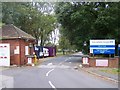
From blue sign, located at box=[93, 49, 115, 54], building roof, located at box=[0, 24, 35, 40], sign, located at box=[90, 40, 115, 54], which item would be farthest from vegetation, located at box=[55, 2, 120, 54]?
building roof, located at box=[0, 24, 35, 40]

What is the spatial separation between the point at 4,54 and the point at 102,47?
11.7 meters

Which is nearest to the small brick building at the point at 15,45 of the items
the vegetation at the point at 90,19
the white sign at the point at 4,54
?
the white sign at the point at 4,54

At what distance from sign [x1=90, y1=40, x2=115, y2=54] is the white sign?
1005 cm

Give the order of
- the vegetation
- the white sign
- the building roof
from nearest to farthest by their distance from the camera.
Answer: the white sign → the building roof → the vegetation

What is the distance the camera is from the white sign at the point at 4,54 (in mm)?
39688

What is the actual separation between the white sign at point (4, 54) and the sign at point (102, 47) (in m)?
10.1

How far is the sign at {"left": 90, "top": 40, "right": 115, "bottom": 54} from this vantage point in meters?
38.0

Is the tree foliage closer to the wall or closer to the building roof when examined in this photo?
the building roof

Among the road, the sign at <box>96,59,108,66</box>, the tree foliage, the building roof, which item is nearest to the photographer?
the road

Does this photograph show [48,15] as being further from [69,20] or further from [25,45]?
[25,45]

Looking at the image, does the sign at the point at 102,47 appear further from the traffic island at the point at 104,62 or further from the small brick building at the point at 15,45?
the small brick building at the point at 15,45

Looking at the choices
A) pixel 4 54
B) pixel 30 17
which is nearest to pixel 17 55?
pixel 4 54

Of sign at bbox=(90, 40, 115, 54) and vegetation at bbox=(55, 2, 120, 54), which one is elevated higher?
vegetation at bbox=(55, 2, 120, 54)

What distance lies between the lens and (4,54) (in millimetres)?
40062
